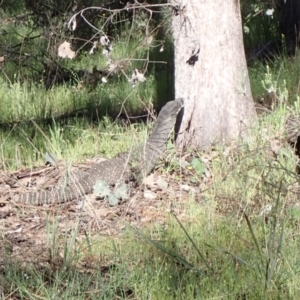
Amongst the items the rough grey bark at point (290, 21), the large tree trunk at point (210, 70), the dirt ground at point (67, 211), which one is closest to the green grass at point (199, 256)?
the dirt ground at point (67, 211)

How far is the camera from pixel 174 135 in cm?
627

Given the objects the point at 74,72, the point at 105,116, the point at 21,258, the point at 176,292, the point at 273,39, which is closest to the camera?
the point at 176,292

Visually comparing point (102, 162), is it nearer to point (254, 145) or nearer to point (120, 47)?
point (254, 145)

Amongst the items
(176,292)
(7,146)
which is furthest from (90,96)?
(176,292)

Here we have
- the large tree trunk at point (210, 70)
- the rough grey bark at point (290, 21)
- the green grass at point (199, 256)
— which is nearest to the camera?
the green grass at point (199, 256)

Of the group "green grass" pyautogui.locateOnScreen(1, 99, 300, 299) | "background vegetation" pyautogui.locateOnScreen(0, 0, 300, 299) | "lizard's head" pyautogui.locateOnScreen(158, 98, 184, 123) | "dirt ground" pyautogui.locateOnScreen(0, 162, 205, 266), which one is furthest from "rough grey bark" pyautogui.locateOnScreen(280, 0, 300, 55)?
"green grass" pyautogui.locateOnScreen(1, 99, 300, 299)

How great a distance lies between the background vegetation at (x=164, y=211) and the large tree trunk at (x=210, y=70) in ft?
0.70

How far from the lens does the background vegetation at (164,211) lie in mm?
3594

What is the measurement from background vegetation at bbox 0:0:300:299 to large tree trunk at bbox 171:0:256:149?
215 millimetres

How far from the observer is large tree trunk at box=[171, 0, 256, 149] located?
19.5ft

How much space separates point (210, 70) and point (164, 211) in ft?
5.11

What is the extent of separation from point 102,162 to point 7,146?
109 cm

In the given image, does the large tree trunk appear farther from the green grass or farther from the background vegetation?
the green grass

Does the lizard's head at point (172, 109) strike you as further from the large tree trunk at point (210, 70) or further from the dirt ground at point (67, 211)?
the dirt ground at point (67, 211)
